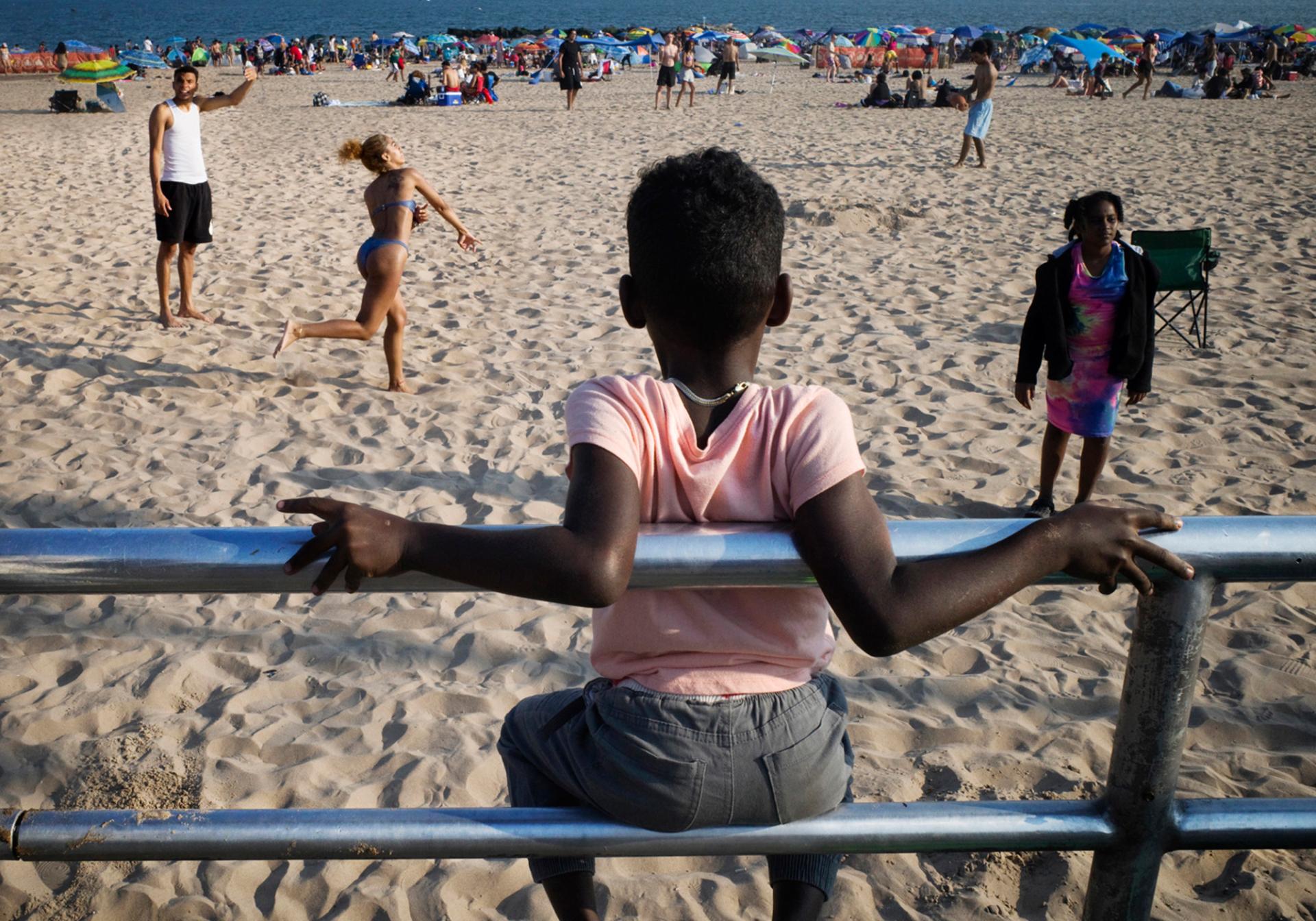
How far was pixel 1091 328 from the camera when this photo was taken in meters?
4.38

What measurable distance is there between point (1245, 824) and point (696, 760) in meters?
Answer: 0.65

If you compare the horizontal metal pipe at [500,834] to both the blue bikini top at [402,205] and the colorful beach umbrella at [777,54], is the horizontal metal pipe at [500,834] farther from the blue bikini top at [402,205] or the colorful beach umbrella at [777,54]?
the colorful beach umbrella at [777,54]

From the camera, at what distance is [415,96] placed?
24219 mm

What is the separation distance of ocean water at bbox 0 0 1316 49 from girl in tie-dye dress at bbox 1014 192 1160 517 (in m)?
77.3

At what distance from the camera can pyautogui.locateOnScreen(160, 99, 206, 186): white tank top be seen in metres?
7.28

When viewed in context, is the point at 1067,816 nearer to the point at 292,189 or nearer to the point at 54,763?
the point at 54,763

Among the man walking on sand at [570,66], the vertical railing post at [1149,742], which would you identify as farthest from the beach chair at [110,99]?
the vertical railing post at [1149,742]

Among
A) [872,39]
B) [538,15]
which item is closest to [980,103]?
[872,39]

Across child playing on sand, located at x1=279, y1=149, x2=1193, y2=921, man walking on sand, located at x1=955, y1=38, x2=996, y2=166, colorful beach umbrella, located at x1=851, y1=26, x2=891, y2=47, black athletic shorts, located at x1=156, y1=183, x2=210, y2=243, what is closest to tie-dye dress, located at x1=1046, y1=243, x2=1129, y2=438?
child playing on sand, located at x1=279, y1=149, x2=1193, y2=921

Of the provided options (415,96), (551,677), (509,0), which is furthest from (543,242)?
(509,0)

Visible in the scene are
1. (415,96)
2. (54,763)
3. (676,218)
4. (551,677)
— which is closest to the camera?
(676,218)

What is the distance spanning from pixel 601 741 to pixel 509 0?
189 metres

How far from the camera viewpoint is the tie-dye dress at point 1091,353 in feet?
14.3

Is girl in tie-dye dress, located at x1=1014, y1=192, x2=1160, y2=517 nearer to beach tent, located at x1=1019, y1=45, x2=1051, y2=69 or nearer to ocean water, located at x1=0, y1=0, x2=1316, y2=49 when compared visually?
beach tent, located at x1=1019, y1=45, x2=1051, y2=69
